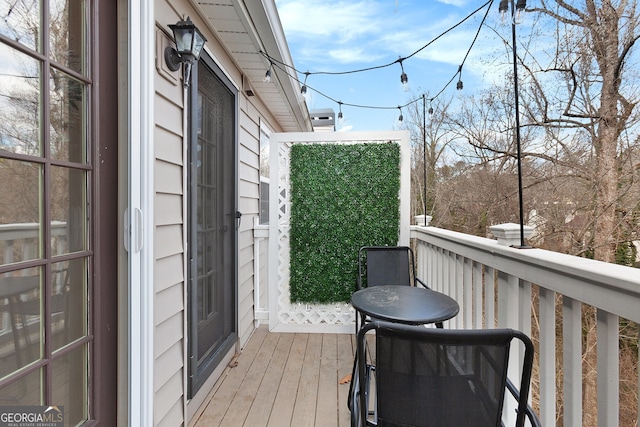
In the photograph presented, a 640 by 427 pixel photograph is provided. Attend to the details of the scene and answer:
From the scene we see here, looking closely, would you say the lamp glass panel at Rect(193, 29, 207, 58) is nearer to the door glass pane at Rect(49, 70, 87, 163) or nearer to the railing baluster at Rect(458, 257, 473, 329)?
the door glass pane at Rect(49, 70, 87, 163)

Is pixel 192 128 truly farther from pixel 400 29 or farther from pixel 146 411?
pixel 400 29

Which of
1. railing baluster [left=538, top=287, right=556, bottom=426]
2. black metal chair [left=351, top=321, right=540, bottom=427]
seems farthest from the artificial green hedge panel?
black metal chair [left=351, top=321, right=540, bottom=427]

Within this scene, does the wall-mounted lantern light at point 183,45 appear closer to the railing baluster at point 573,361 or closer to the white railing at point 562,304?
the white railing at point 562,304

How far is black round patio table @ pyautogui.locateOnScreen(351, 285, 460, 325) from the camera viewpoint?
63.6 inches

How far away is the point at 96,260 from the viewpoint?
4.32 feet

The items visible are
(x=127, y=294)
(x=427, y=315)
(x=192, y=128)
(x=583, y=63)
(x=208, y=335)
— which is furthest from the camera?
(x=583, y=63)

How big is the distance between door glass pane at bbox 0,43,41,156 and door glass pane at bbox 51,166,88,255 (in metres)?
0.13

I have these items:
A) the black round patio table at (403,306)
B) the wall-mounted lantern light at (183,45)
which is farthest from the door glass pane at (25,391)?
the wall-mounted lantern light at (183,45)

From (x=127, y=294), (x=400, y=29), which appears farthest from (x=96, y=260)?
(x=400, y=29)

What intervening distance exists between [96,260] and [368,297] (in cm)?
140

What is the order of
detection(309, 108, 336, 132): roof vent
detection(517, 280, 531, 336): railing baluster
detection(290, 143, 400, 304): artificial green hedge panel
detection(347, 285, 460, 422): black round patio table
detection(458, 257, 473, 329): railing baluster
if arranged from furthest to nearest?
detection(309, 108, 336, 132): roof vent → detection(290, 143, 400, 304): artificial green hedge panel → detection(458, 257, 473, 329): railing baluster → detection(347, 285, 460, 422): black round patio table → detection(517, 280, 531, 336): railing baluster

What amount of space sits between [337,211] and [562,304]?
239 cm

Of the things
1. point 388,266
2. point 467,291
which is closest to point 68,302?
point 467,291

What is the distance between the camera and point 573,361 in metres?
1.14
